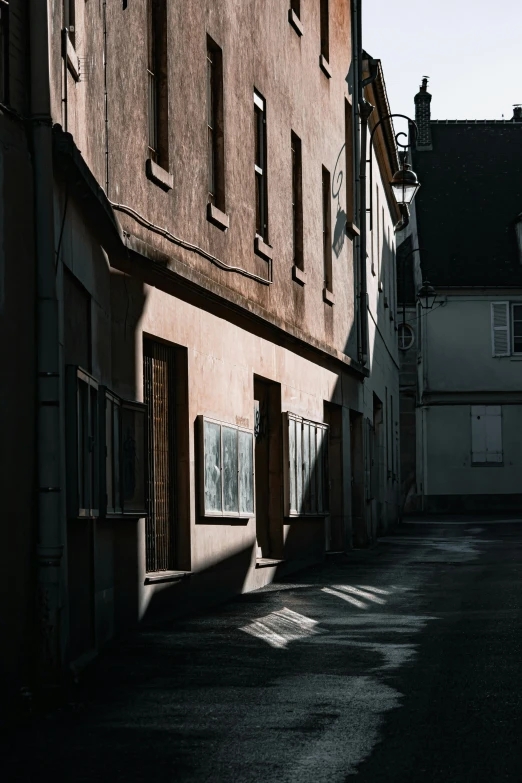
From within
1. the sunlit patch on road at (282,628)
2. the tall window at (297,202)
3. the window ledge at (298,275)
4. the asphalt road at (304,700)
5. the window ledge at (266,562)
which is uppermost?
the tall window at (297,202)

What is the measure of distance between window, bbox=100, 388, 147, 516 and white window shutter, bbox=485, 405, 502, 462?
36620 millimetres

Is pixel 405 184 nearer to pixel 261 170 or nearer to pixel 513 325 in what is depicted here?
pixel 261 170

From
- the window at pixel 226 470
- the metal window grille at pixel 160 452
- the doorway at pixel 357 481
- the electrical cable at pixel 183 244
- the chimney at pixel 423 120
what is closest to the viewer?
the electrical cable at pixel 183 244

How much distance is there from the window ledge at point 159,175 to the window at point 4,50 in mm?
4084

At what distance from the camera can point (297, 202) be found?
19.6m

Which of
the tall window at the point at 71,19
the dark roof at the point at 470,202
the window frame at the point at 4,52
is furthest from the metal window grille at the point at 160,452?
the dark roof at the point at 470,202

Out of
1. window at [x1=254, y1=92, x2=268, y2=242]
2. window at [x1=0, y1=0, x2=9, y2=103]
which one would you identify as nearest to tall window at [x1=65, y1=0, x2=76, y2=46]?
window at [x1=0, y1=0, x2=9, y2=103]

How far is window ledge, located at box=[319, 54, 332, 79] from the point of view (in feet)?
69.5

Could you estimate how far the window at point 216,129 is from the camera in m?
15.0

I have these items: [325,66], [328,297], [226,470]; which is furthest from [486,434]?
[226,470]

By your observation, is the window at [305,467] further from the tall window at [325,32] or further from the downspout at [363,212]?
the tall window at [325,32]

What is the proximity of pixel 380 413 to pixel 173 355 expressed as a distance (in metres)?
18.8

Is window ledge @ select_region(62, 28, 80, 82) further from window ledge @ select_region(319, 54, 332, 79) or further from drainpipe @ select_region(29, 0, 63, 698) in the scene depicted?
window ledge @ select_region(319, 54, 332, 79)

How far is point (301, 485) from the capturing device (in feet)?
62.0
